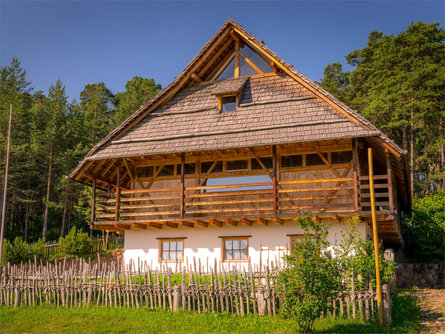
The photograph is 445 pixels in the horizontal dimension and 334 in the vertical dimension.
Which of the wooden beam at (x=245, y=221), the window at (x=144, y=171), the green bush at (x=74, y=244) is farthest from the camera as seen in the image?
the green bush at (x=74, y=244)

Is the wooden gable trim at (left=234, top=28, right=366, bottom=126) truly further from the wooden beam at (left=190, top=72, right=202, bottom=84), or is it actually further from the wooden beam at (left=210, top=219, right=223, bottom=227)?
the wooden beam at (left=210, top=219, right=223, bottom=227)

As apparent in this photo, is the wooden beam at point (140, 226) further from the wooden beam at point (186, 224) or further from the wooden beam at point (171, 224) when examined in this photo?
the wooden beam at point (186, 224)

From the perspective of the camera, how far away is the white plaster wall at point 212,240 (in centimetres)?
1722

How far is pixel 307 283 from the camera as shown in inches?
417

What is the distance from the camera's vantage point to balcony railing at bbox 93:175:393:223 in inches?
650

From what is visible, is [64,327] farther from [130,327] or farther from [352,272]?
[352,272]

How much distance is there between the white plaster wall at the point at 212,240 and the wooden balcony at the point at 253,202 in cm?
38

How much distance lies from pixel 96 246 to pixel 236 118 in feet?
74.9

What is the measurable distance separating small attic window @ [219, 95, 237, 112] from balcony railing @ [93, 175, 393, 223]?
3.28 metres

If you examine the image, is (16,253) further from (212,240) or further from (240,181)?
(240,181)

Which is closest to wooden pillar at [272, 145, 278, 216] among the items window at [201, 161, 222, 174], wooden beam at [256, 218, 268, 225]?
wooden beam at [256, 218, 268, 225]

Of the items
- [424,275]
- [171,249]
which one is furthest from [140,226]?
[424,275]

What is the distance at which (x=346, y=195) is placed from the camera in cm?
1628

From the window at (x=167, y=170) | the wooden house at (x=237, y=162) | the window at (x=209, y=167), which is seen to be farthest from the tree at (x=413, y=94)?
the window at (x=167, y=170)
